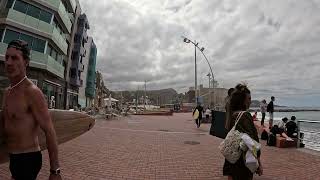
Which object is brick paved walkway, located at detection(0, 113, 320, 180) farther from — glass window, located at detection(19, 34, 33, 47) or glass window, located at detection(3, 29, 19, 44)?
glass window, located at detection(19, 34, 33, 47)

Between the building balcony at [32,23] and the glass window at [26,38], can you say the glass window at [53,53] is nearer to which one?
the building balcony at [32,23]

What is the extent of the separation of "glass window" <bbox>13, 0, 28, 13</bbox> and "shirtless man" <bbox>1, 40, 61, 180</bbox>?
1086 inches

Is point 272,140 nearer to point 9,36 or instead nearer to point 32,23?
point 9,36

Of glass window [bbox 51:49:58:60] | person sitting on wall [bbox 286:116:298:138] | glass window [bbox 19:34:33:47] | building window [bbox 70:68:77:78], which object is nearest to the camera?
person sitting on wall [bbox 286:116:298:138]

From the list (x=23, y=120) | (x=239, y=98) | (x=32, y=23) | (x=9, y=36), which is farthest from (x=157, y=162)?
(x=32, y=23)

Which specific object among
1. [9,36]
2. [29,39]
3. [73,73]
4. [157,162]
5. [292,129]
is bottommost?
[157,162]

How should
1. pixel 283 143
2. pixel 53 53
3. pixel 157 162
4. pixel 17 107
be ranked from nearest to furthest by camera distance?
1. pixel 17 107
2. pixel 157 162
3. pixel 283 143
4. pixel 53 53

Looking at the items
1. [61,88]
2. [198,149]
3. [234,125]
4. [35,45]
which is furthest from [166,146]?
[61,88]

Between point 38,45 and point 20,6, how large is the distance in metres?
3.41

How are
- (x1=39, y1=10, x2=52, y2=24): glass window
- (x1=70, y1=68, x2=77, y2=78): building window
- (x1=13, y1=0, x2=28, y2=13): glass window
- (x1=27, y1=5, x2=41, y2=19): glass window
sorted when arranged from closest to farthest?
(x1=13, y1=0, x2=28, y2=13): glass window < (x1=27, y1=5, x2=41, y2=19): glass window < (x1=39, y1=10, x2=52, y2=24): glass window < (x1=70, y1=68, x2=77, y2=78): building window

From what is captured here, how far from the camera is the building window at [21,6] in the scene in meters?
27.9

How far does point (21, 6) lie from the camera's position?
2830 cm

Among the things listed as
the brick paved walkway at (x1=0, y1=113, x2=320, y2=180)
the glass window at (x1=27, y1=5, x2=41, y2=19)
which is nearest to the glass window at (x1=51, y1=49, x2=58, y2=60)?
the glass window at (x1=27, y1=5, x2=41, y2=19)

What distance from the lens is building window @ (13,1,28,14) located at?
91.5 feet
